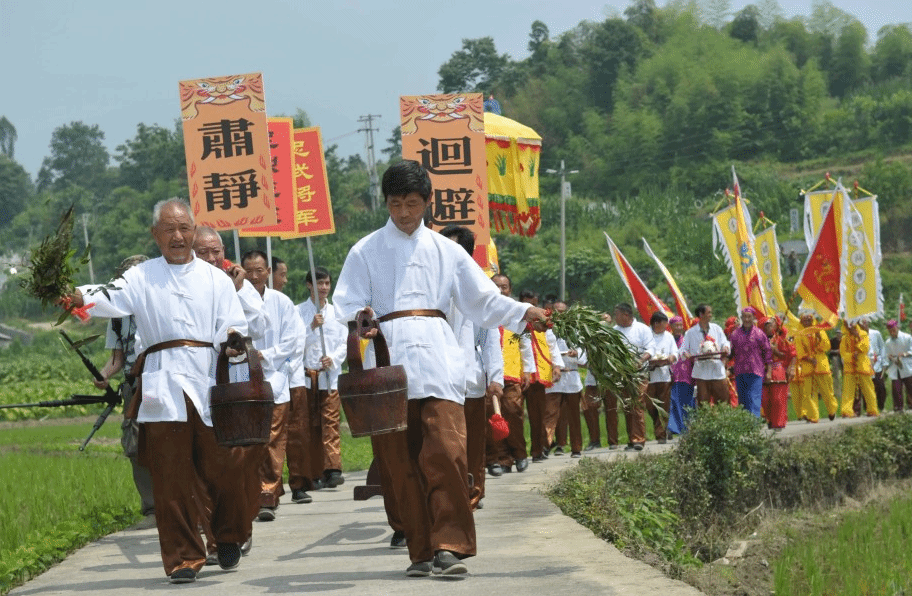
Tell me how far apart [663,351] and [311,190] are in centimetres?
484

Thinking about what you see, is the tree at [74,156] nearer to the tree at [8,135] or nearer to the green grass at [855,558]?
the tree at [8,135]

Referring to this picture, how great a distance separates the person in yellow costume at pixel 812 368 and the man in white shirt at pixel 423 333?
14574 mm

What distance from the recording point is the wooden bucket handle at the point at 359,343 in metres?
6.96

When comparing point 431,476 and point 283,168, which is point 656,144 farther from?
point 431,476

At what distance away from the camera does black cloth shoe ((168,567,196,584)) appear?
702 centimetres

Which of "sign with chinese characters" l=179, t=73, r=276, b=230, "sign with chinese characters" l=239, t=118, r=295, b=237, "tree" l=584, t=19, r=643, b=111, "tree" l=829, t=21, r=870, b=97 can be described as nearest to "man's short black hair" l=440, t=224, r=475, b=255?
"sign with chinese characters" l=179, t=73, r=276, b=230

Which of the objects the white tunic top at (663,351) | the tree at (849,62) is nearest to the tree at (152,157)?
the tree at (849,62)

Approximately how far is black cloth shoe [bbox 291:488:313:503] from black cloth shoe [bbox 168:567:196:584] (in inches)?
166

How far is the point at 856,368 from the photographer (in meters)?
22.0

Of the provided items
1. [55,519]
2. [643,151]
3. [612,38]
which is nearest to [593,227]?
[643,151]

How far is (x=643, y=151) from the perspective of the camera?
3221 inches

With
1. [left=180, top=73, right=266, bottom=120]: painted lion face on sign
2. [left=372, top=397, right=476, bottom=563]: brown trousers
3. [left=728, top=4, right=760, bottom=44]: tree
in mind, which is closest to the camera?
[left=372, top=397, right=476, bottom=563]: brown trousers

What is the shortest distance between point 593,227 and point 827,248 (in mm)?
39994

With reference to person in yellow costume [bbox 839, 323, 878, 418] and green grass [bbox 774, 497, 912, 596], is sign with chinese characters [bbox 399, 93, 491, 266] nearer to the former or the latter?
green grass [bbox 774, 497, 912, 596]
